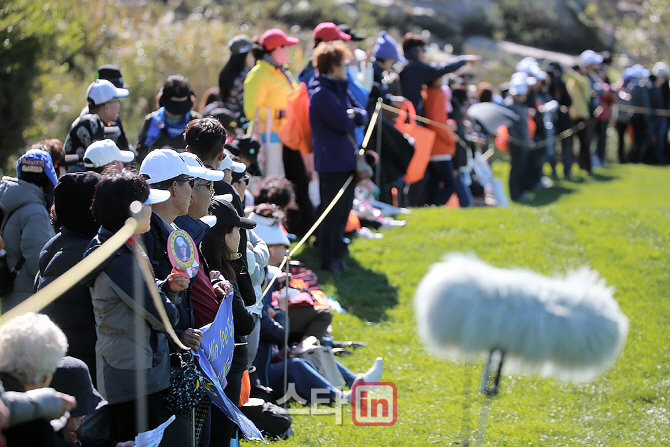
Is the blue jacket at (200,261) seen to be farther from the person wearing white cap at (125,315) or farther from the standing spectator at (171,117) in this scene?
Answer: the standing spectator at (171,117)

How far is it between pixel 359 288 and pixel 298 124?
1949mm

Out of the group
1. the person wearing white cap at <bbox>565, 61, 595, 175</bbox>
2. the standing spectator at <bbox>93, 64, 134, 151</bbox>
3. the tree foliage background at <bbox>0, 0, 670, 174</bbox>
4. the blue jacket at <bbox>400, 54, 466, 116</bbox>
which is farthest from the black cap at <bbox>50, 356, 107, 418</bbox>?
the person wearing white cap at <bbox>565, 61, 595, 175</bbox>

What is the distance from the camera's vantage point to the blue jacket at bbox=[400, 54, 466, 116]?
36.4 ft

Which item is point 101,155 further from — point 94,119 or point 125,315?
point 125,315

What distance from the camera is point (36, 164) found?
18.3 feet

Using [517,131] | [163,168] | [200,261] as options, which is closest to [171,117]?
[163,168]

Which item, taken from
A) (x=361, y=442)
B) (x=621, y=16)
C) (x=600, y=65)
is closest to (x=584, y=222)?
(x=361, y=442)

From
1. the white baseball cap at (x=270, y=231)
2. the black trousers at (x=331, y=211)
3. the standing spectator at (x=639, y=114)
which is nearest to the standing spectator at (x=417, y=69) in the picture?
the black trousers at (x=331, y=211)

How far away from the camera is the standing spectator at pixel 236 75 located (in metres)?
9.84

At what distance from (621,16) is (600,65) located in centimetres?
1835

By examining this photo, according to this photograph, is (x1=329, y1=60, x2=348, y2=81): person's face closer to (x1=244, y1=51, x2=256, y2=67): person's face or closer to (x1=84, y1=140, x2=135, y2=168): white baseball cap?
(x1=244, y1=51, x2=256, y2=67): person's face

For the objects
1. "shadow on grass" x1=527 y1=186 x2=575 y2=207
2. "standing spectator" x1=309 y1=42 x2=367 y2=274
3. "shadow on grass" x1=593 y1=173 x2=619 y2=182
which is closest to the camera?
"standing spectator" x1=309 y1=42 x2=367 y2=274

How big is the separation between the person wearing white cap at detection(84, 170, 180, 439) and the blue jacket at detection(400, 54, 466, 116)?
774 centimetres

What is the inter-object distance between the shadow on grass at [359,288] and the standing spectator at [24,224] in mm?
3563
